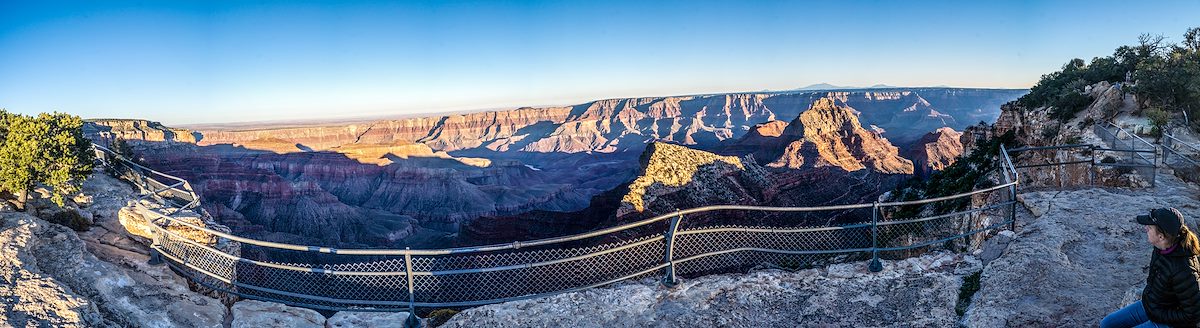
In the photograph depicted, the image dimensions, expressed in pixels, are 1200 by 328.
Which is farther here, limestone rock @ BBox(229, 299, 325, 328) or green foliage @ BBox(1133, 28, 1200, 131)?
green foliage @ BBox(1133, 28, 1200, 131)

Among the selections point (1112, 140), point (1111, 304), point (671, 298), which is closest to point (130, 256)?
point (671, 298)

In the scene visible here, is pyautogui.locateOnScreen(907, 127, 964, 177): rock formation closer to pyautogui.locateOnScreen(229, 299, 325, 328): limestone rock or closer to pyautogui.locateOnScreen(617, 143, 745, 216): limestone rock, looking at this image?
pyautogui.locateOnScreen(617, 143, 745, 216): limestone rock

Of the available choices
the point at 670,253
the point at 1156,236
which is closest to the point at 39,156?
the point at 670,253

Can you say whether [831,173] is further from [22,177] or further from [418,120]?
[418,120]

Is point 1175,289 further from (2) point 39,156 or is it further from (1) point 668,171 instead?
(1) point 668,171

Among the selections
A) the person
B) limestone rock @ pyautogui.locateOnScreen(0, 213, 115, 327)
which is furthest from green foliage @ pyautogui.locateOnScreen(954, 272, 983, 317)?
limestone rock @ pyautogui.locateOnScreen(0, 213, 115, 327)
